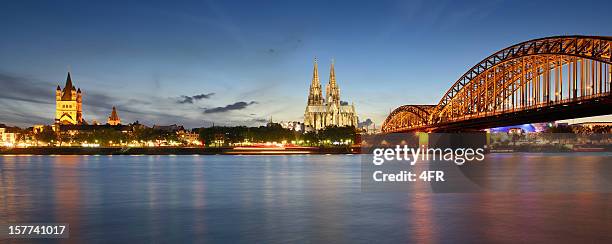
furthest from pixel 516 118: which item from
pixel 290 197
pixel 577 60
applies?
pixel 290 197

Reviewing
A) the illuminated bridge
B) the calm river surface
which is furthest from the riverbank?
the calm river surface

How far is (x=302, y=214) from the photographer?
2427 centimetres

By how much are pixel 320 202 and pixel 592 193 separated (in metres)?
14.8

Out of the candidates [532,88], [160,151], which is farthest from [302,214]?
[160,151]

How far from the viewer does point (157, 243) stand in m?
17.5

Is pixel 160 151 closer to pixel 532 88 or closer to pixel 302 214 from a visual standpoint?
pixel 532 88

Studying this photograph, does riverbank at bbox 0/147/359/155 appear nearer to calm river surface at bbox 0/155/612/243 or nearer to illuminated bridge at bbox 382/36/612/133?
illuminated bridge at bbox 382/36/612/133

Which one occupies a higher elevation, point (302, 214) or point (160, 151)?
point (160, 151)

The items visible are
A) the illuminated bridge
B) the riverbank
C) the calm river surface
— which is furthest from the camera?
the riverbank

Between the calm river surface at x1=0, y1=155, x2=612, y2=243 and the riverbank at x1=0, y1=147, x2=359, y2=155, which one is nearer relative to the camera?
the calm river surface at x1=0, y1=155, x2=612, y2=243

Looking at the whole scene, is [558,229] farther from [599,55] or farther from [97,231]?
[599,55]

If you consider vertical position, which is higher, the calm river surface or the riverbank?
A: the riverbank

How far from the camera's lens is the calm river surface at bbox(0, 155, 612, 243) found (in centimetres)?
1877

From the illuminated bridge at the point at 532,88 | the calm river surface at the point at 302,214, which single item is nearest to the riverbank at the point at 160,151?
the illuminated bridge at the point at 532,88
